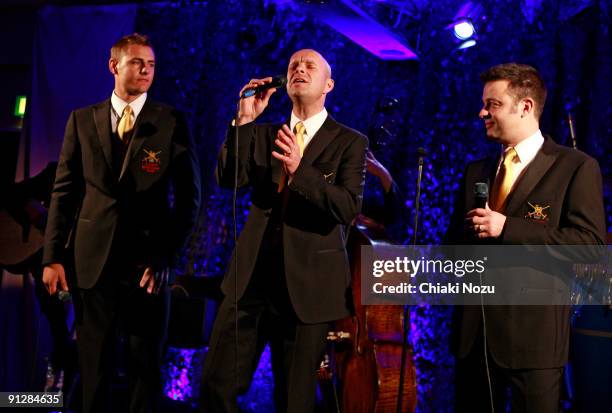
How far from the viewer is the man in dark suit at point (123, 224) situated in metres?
3.05

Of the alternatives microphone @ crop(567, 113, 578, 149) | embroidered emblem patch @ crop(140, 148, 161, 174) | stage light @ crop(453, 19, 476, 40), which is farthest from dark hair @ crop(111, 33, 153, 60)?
microphone @ crop(567, 113, 578, 149)

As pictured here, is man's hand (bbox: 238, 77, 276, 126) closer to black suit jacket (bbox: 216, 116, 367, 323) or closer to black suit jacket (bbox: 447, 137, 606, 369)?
black suit jacket (bbox: 216, 116, 367, 323)

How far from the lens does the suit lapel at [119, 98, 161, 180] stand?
3.16 m

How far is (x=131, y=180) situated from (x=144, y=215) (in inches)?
6.7

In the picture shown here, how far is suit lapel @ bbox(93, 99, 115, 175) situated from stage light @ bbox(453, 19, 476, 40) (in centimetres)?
247

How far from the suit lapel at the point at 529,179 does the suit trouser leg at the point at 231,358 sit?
3.51 ft

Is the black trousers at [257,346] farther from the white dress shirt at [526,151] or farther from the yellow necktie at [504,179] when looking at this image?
the white dress shirt at [526,151]

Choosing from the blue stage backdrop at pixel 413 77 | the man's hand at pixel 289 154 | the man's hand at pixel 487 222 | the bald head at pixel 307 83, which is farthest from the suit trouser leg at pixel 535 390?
the blue stage backdrop at pixel 413 77

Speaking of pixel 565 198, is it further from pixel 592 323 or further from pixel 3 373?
pixel 3 373

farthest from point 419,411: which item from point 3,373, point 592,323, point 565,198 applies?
point 3,373

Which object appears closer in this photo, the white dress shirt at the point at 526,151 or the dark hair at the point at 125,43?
the white dress shirt at the point at 526,151

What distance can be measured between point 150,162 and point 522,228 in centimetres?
167

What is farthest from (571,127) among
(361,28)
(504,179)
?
(504,179)

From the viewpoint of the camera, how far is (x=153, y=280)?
302 centimetres
